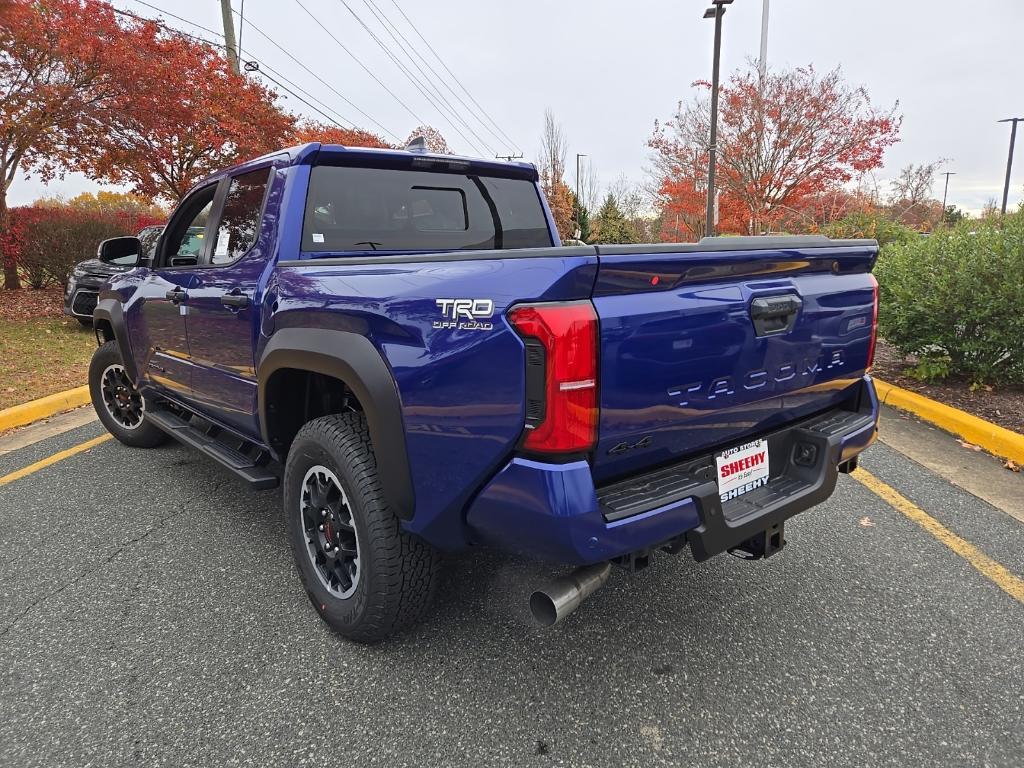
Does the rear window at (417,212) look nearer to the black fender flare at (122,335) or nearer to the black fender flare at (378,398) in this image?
the black fender flare at (378,398)

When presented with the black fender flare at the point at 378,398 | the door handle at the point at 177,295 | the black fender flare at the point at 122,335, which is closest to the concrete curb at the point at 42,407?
the black fender flare at the point at 122,335

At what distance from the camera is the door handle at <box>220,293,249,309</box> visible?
2.84 metres

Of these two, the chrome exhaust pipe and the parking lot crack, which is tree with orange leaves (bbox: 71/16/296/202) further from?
the chrome exhaust pipe

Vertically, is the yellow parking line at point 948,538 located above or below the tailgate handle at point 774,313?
below

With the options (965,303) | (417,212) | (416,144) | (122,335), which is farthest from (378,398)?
(965,303)

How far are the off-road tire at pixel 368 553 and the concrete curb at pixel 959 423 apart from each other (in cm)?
419

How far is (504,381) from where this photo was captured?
1.70 meters

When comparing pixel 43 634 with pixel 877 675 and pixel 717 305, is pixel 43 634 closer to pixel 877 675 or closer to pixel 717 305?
pixel 717 305

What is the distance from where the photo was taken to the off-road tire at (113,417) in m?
4.56

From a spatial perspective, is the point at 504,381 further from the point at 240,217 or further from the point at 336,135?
the point at 336,135

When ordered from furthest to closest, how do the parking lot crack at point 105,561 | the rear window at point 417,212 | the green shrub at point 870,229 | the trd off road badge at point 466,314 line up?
the green shrub at point 870,229 < the rear window at point 417,212 < the parking lot crack at point 105,561 < the trd off road badge at point 466,314

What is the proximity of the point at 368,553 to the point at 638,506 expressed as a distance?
3.24 feet

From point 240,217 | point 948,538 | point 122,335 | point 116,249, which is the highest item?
point 240,217

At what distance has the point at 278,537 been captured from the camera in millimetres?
3303
